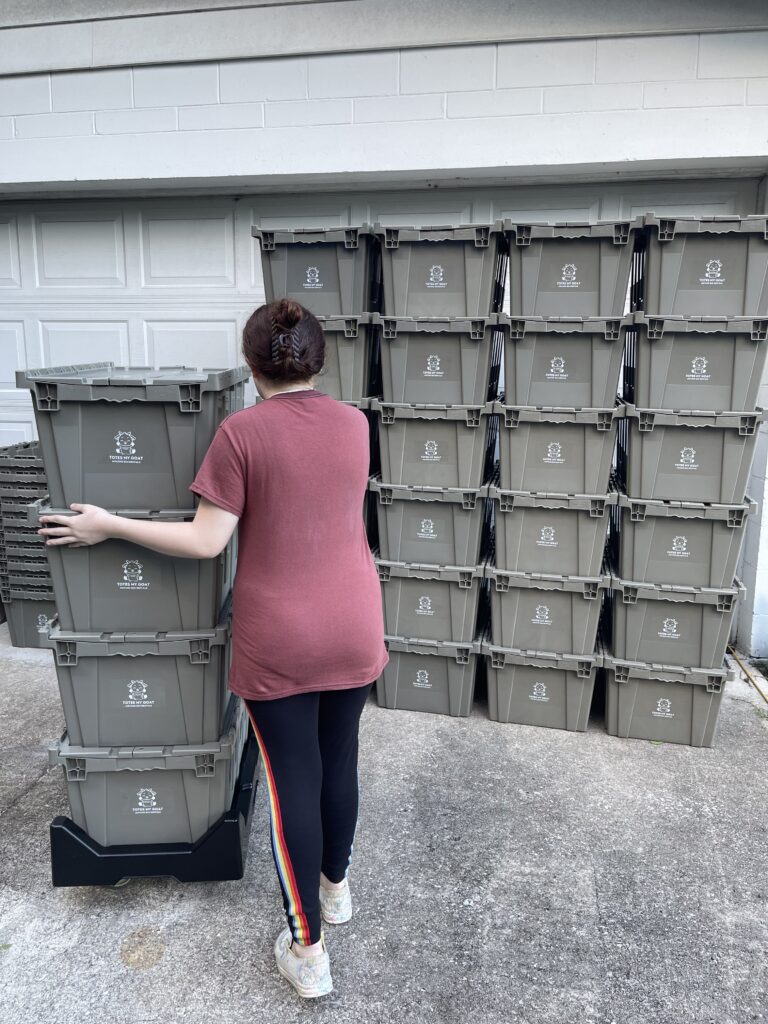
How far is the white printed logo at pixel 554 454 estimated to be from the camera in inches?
143

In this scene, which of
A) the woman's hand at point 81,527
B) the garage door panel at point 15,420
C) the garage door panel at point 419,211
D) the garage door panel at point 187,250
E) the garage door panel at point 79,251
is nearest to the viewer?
the woman's hand at point 81,527

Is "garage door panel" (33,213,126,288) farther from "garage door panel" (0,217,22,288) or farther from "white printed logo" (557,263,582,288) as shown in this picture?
"white printed logo" (557,263,582,288)

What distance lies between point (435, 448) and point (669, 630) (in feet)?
4.77

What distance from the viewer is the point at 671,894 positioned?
265 centimetres

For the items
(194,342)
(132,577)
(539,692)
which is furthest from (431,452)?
(194,342)

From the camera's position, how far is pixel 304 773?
202cm

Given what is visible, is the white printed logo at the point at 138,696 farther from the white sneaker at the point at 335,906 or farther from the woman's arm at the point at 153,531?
the white sneaker at the point at 335,906

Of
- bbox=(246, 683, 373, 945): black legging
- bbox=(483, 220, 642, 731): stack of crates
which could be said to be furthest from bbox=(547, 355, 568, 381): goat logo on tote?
bbox=(246, 683, 373, 945): black legging

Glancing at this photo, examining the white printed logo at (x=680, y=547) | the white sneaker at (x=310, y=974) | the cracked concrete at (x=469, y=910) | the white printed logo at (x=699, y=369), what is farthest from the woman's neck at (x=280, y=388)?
the white printed logo at (x=680, y=547)

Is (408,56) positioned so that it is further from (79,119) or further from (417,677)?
(417,677)

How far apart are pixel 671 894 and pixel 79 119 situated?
5166 millimetres

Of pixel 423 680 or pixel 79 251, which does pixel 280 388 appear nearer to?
pixel 423 680

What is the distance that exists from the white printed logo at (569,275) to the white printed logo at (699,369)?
0.63 m

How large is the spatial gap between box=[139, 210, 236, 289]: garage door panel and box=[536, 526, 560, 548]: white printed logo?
269 centimetres
